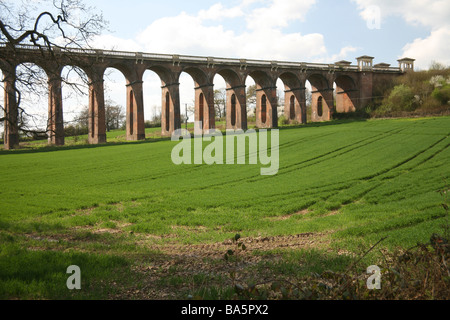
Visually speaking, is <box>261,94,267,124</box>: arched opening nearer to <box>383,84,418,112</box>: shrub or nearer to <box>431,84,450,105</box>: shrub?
<box>383,84,418,112</box>: shrub

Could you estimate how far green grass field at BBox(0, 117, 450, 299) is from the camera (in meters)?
6.24

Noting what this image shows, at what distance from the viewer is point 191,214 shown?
1318 cm

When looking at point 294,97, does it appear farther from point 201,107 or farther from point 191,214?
point 191,214

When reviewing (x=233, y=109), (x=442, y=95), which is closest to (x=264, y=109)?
(x=233, y=109)

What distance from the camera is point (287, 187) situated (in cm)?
1798

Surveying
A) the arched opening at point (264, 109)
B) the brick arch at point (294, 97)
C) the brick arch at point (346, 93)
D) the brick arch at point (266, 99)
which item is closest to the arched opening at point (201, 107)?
the brick arch at point (266, 99)

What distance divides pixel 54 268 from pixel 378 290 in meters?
5.23

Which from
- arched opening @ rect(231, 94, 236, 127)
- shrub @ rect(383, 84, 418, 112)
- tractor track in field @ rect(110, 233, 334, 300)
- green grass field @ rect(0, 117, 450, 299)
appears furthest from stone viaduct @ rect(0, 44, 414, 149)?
tractor track in field @ rect(110, 233, 334, 300)

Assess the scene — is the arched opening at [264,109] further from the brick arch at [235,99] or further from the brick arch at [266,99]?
the brick arch at [235,99]

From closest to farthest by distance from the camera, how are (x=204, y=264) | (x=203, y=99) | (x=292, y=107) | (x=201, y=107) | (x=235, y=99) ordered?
(x=204, y=264), (x=203, y=99), (x=201, y=107), (x=235, y=99), (x=292, y=107)

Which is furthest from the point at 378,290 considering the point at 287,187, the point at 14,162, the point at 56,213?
the point at 14,162

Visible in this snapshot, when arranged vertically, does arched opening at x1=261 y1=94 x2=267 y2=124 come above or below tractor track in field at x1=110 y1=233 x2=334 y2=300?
above

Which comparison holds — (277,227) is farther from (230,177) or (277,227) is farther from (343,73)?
(343,73)

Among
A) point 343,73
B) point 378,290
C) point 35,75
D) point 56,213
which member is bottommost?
point 56,213
